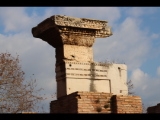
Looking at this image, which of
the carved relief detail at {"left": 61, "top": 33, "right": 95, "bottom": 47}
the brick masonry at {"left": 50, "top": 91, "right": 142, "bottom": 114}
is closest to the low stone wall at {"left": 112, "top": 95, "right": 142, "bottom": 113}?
the brick masonry at {"left": 50, "top": 91, "right": 142, "bottom": 114}

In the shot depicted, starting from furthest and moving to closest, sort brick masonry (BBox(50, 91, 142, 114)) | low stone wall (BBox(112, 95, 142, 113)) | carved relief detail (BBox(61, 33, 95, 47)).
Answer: carved relief detail (BBox(61, 33, 95, 47)) → low stone wall (BBox(112, 95, 142, 113)) → brick masonry (BBox(50, 91, 142, 114))

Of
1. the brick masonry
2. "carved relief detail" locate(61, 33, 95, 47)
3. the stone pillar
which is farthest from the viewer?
"carved relief detail" locate(61, 33, 95, 47)

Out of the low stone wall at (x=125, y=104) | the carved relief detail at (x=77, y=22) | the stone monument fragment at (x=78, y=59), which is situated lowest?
the low stone wall at (x=125, y=104)

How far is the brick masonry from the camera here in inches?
291

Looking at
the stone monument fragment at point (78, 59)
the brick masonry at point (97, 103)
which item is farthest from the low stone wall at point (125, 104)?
the stone monument fragment at point (78, 59)

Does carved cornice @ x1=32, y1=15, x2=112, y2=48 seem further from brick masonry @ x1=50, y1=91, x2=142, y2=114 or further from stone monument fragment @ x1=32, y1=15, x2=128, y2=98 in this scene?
brick masonry @ x1=50, y1=91, x2=142, y2=114

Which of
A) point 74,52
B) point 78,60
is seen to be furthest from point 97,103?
point 74,52

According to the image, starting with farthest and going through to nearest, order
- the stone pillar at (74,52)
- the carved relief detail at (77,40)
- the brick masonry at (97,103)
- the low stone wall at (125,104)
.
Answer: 1. the carved relief detail at (77,40)
2. the stone pillar at (74,52)
3. the low stone wall at (125,104)
4. the brick masonry at (97,103)

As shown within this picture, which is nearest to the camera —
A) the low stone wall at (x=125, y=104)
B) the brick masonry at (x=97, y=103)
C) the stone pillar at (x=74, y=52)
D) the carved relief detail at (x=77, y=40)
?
the brick masonry at (x=97, y=103)

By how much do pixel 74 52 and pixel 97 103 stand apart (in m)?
1.45

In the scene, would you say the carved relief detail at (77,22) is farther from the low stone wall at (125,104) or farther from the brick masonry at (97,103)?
the low stone wall at (125,104)

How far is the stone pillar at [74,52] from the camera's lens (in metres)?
8.06

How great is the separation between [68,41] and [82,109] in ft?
5.93
